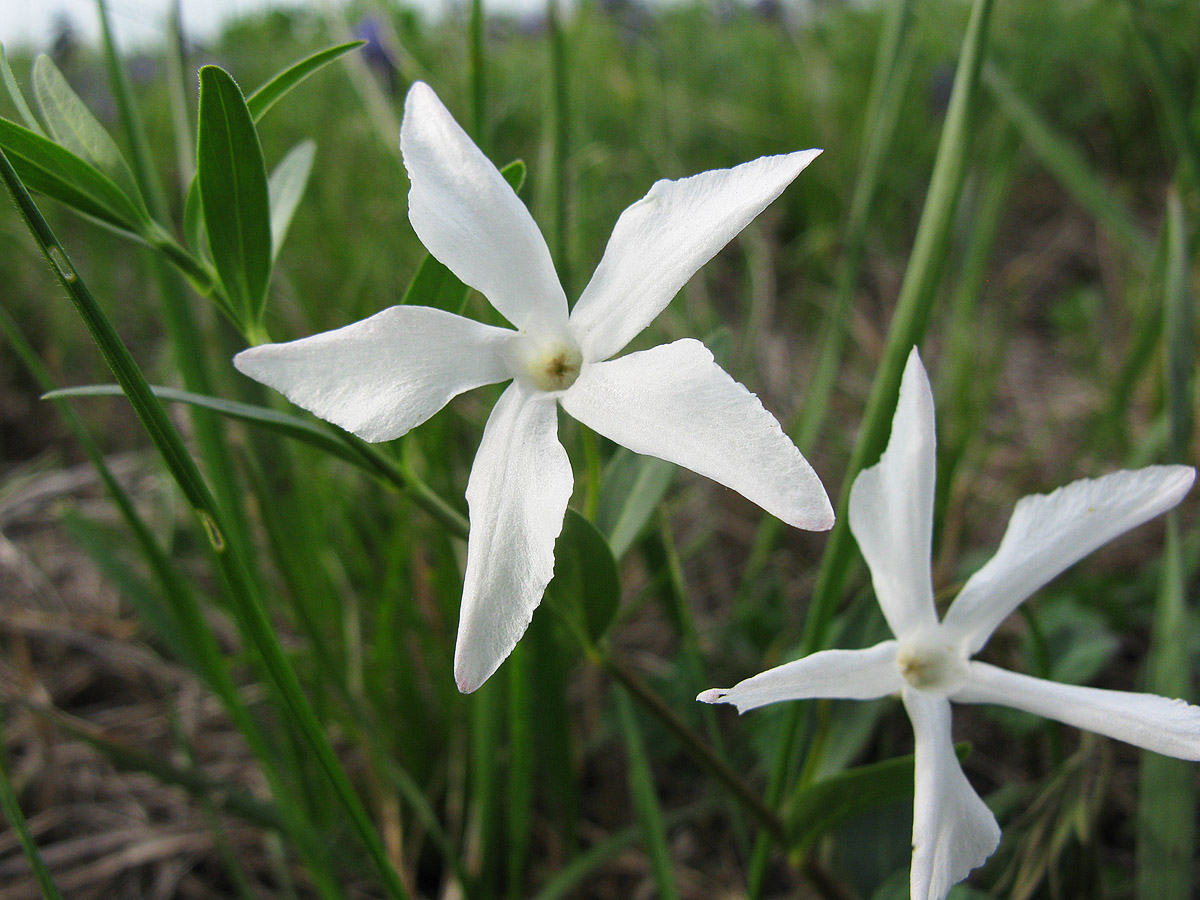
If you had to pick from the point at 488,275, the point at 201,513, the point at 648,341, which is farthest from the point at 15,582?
the point at 488,275

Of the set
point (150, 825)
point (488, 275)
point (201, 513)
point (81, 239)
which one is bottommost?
point (150, 825)

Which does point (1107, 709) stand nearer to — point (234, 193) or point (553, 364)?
point (553, 364)

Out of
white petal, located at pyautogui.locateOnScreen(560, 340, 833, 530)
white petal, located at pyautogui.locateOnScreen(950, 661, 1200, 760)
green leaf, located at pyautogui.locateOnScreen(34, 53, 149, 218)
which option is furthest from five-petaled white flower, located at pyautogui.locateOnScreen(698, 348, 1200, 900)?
green leaf, located at pyautogui.locateOnScreen(34, 53, 149, 218)

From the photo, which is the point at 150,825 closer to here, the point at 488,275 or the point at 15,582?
the point at 15,582

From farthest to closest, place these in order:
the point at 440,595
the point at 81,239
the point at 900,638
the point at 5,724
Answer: the point at 81,239 < the point at 5,724 < the point at 440,595 < the point at 900,638

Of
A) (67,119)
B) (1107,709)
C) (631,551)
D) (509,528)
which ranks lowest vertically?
(631,551)

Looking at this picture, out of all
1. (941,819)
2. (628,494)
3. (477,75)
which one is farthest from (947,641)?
(477,75)
